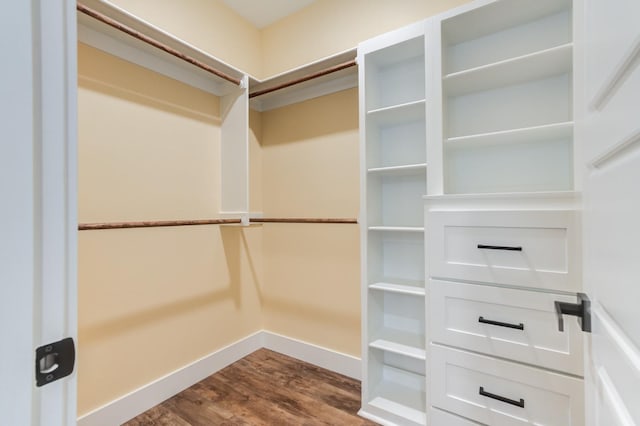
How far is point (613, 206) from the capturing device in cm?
48

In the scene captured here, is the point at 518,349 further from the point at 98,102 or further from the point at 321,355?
the point at 98,102

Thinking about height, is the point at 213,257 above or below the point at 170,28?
below

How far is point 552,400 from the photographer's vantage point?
115 centimetres

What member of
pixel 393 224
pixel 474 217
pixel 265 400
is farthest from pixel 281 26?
pixel 265 400

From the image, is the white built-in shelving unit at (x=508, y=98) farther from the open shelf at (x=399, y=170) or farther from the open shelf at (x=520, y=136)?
the open shelf at (x=399, y=170)

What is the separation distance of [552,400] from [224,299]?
2.00 m

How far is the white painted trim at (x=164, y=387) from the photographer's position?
1.62 metres

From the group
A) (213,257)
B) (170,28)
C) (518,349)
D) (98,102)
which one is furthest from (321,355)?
(170,28)

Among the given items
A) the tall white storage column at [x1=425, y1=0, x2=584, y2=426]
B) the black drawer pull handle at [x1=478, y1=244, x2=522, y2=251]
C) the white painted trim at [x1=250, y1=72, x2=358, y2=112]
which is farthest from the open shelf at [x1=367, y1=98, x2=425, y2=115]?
the black drawer pull handle at [x1=478, y1=244, x2=522, y2=251]

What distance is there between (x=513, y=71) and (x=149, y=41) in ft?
6.21

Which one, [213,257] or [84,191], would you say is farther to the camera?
[213,257]

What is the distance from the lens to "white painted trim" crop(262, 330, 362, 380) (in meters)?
2.11

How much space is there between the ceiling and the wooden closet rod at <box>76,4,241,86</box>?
0.68 m

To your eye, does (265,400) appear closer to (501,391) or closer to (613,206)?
(501,391)
